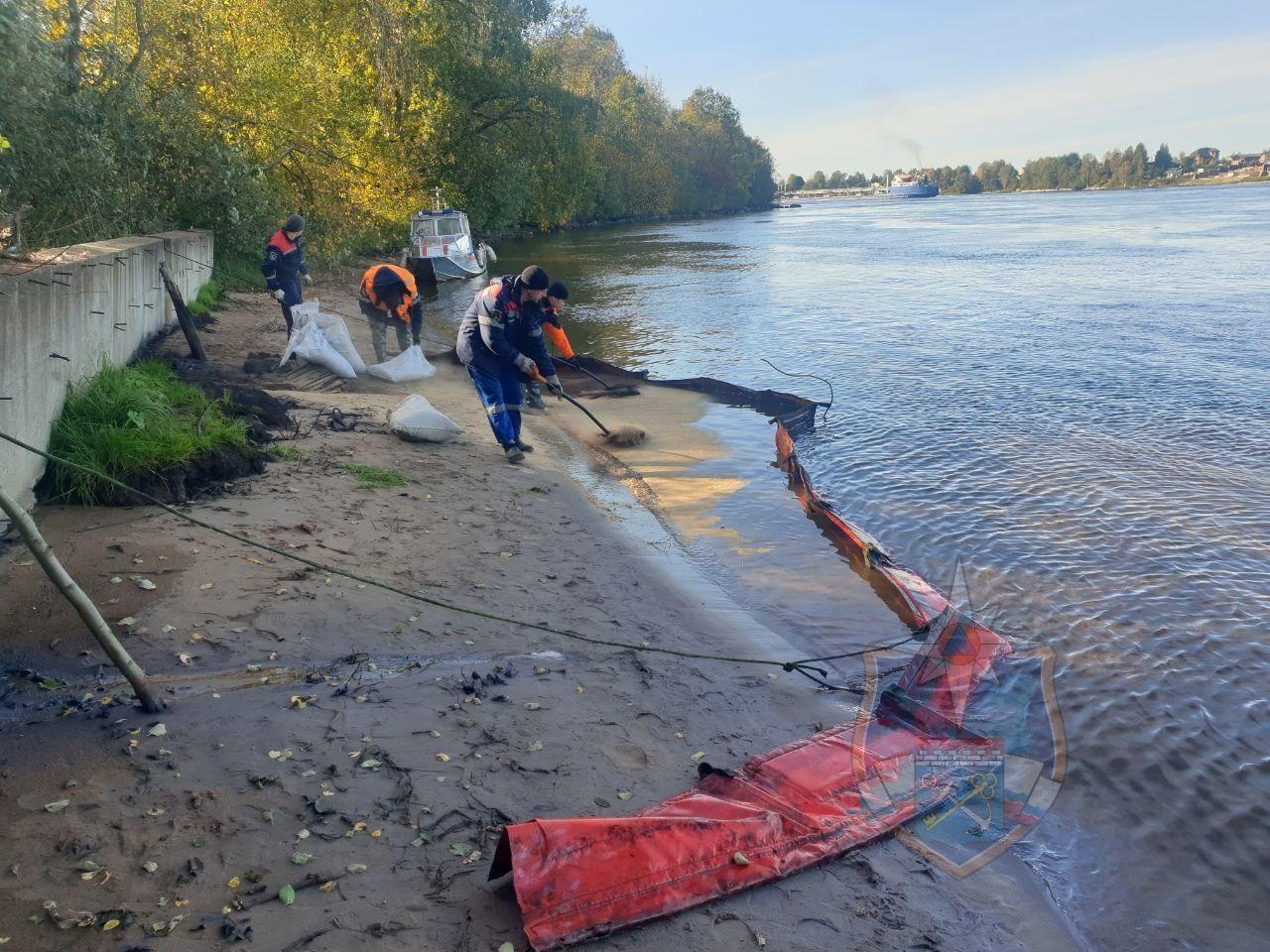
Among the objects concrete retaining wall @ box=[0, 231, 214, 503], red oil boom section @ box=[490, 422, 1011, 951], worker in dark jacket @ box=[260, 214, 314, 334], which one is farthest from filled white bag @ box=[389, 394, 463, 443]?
red oil boom section @ box=[490, 422, 1011, 951]

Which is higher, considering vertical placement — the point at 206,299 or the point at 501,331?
the point at 206,299

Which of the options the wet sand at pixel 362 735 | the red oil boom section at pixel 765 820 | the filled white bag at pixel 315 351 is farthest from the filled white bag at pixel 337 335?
the red oil boom section at pixel 765 820

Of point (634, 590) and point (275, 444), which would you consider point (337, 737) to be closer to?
point (634, 590)

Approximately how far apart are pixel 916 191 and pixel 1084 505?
16568cm

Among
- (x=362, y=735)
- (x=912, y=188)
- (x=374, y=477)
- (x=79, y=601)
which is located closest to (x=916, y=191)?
(x=912, y=188)

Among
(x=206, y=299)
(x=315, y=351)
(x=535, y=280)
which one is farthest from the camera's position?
(x=206, y=299)

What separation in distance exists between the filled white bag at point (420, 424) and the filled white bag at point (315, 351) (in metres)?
2.40

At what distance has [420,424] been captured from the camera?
866cm

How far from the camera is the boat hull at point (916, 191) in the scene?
159 meters

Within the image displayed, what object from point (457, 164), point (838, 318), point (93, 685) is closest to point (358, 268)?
point (457, 164)

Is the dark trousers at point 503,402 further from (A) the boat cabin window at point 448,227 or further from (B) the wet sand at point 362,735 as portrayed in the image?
(A) the boat cabin window at point 448,227

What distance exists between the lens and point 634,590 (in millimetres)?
6250

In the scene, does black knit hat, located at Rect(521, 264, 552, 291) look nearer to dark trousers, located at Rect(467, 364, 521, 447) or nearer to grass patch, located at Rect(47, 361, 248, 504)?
dark trousers, located at Rect(467, 364, 521, 447)

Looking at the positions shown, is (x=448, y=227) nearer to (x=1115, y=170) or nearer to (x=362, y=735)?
(x=362, y=735)
